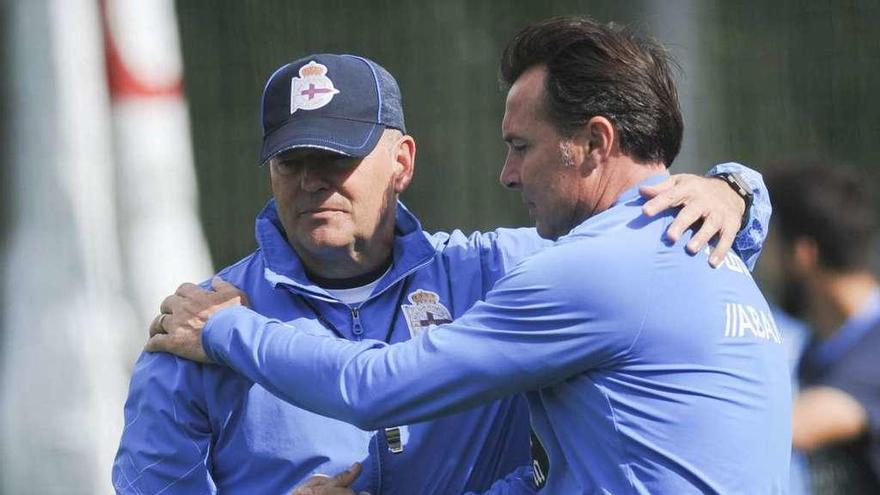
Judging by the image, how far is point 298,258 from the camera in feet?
10.3

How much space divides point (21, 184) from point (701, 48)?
2.91 metres

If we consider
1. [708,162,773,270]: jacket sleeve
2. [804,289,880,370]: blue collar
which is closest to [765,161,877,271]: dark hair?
[804,289,880,370]: blue collar

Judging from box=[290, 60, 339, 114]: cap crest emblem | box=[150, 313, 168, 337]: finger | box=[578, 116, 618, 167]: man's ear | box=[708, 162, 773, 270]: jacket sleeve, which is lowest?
box=[150, 313, 168, 337]: finger

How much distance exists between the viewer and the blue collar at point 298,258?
309cm

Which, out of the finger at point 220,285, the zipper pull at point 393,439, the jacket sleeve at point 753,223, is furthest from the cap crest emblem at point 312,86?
the jacket sleeve at point 753,223

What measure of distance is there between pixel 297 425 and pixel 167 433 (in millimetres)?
247

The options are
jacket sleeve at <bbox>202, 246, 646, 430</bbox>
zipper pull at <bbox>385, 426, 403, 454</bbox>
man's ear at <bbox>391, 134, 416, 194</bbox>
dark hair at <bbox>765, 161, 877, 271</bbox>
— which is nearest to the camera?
jacket sleeve at <bbox>202, 246, 646, 430</bbox>

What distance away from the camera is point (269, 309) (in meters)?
3.10

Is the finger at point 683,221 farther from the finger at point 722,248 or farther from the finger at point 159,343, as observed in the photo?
the finger at point 159,343

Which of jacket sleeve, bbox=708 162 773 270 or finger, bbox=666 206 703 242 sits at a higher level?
finger, bbox=666 206 703 242

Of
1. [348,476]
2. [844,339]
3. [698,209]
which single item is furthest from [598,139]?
[844,339]

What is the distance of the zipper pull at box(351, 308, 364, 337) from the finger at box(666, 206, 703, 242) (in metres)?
0.69

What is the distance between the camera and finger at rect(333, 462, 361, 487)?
2.95 metres

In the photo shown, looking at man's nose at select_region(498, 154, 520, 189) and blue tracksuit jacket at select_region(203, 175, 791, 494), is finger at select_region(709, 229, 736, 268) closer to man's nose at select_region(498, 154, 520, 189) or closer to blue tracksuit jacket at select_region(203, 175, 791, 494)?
blue tracksuit jacket at select_region(203, 175, 791, 494)
